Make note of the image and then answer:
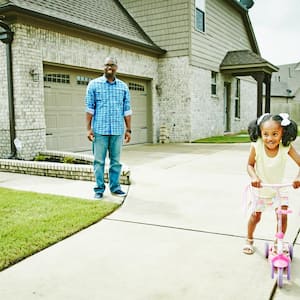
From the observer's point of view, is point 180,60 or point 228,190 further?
point 180,60

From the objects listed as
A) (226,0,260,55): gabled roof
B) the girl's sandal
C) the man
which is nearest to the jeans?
the man

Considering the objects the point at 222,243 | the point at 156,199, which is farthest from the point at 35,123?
the point at 222,243

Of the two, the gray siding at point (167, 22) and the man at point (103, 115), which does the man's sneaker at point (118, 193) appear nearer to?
the man at point (103, 115)

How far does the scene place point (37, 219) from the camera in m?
3.80

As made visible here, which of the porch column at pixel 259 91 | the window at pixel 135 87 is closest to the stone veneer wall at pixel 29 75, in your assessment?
the window at pixel 135 87

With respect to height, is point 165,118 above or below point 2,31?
below

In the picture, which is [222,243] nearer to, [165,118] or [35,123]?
[35,123]

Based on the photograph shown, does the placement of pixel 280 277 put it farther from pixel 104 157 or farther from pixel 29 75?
pixel 29 75

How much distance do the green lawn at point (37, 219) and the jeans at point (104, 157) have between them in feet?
1.25

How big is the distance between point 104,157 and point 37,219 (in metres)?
1.36

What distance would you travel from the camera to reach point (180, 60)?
13148mm

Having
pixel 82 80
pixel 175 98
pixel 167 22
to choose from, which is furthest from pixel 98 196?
pixel 167 22

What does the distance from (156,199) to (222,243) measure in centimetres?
171

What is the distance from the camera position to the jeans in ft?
15.8
